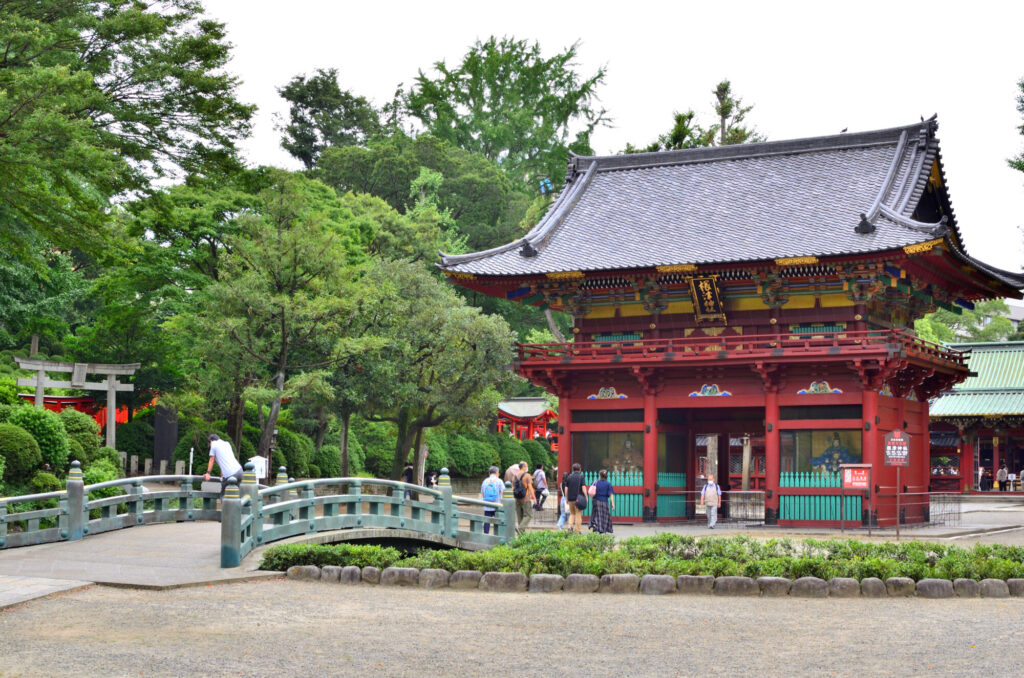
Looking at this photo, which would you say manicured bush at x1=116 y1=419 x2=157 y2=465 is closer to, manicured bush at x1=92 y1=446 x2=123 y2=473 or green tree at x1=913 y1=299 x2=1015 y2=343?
manicured bush at x1=92 y1=446 x2=123 y2=473

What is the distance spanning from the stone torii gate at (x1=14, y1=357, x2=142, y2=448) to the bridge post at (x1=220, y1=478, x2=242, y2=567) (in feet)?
66.5

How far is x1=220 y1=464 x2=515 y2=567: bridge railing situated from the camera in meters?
18.0

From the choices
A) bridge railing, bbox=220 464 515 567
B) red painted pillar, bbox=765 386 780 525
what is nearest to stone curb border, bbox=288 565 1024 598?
bridge railing, bbox=220 464 515 567

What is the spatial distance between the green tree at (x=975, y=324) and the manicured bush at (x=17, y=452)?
60.1 meters

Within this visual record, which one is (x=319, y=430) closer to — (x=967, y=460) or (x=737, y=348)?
(x=737, y=348)

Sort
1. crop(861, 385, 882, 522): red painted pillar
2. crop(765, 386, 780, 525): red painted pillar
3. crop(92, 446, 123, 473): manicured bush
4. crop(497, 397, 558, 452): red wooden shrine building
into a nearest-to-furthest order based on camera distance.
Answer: crop(861, 385, 882, 522): red painted pillar < crop(92, 446, 123, 473): manicured bush < crop(765, 386, 780, 525): red painted pillar < crop(497, 397, 558, 452): red wooden shrine building

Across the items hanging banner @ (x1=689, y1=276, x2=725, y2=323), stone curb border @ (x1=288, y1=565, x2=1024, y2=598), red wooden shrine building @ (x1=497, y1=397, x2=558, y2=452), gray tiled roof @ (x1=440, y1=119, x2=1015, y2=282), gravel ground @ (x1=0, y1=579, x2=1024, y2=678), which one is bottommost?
gravel ground @ (x1=0, y1=579, x2=1024, y2=678)

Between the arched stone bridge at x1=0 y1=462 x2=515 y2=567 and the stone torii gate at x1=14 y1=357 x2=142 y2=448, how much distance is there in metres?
13.0

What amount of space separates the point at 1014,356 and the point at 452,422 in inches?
1073

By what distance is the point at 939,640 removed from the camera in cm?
1228

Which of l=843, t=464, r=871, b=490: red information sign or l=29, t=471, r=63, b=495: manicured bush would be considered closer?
l=29, t=471, r=63, b=495: manicured bush

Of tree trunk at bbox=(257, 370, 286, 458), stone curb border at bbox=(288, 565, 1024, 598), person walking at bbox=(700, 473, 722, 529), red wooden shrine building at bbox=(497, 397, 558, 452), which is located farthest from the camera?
red wooden shrine building at bbox=(497, 397, 558, 452)

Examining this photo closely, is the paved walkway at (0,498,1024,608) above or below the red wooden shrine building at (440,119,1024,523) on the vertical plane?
below

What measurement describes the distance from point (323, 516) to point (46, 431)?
26.4ft
